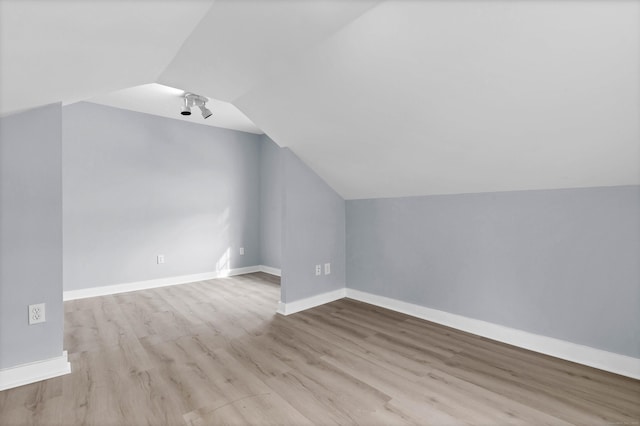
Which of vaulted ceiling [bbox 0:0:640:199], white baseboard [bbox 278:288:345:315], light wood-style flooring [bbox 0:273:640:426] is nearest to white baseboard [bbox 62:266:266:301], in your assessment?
light wood-style flooring [bbox 0:273:640:426]

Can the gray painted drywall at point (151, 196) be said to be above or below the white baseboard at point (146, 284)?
above

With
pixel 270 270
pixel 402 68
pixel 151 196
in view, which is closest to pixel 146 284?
pixel 151 196

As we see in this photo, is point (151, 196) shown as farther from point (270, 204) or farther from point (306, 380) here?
point (306, 380)

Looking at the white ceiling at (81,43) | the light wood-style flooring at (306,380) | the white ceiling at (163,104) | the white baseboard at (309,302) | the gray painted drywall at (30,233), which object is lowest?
the light wood-style flooring at (306,380)

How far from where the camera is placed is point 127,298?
12.7ft

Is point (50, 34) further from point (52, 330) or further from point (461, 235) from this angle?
point (461, 235)

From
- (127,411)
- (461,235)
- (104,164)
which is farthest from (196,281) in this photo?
(461,235)

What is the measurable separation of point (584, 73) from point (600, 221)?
1186 mm

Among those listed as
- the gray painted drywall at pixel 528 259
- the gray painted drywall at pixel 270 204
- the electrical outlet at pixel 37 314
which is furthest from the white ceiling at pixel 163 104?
the gray painted drywall at pixel 528 259

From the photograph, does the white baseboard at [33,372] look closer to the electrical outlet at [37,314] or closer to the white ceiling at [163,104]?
the electrical outlet at [37,314]

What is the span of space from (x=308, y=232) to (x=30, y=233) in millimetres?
2314

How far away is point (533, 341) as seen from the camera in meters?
2.37

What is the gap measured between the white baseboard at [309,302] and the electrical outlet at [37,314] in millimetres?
1918

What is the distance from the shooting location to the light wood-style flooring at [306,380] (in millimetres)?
1630
